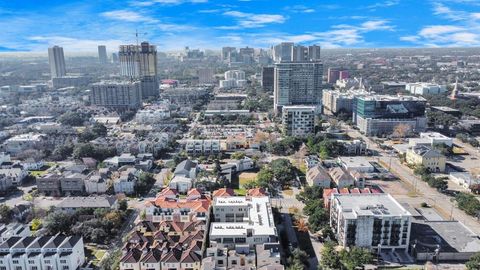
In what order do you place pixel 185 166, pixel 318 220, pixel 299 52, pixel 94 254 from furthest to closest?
pixel 299 52
pixel 185 166
pixel 318 220
pixel 94 254

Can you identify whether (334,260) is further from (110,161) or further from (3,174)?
(3,174)

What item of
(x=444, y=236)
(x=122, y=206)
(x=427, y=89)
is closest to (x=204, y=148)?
(x=122, y=206)

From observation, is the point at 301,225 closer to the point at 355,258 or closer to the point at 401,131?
the point at 355,258

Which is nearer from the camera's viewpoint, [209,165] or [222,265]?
[222,265]

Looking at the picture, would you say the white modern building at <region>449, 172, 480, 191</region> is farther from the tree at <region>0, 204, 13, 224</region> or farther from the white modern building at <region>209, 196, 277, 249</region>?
the tree at <region>0, 204, 13, 224</region>

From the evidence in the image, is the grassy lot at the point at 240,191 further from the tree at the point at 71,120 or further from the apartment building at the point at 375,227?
the tree at the point at 71,120

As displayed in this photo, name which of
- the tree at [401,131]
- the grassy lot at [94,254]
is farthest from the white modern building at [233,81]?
the grassy lot at [94,254]

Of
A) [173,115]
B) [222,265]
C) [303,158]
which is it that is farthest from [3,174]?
[173,115]
